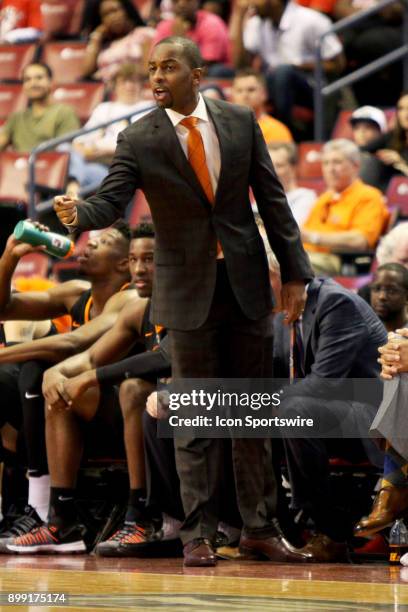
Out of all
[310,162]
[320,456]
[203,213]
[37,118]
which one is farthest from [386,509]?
[37,118]

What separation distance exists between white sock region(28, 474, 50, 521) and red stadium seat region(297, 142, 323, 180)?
4.39m

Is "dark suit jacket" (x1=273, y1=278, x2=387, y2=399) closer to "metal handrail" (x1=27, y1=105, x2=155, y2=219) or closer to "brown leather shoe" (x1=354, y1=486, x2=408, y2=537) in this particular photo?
"brown leather shoe" (x1=354, y1=486, x2=408, y2=537)

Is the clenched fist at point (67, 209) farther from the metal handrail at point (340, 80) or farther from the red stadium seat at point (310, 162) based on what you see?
the metal handrail at point (340, 80)

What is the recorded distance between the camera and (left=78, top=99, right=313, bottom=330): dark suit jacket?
5.13 meters

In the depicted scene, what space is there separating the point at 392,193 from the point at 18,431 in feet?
11.6

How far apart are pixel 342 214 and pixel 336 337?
2.99 metres

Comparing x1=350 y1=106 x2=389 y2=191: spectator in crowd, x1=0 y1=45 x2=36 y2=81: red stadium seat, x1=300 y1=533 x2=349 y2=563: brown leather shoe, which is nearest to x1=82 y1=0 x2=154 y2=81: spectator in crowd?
x1=0 y1=45 x2=36 y2=81: red stadium seat

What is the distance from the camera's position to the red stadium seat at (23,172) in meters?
11.0

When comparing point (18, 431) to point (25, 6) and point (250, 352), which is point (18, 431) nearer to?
point (250, 352)

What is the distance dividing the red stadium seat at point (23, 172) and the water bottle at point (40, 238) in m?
5.52

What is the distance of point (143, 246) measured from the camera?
6.23 meters

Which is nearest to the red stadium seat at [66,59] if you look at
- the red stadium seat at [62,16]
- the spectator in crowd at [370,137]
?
the red stadium seat at [62,16]

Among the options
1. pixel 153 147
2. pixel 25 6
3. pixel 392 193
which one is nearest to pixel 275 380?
pixel 153 147

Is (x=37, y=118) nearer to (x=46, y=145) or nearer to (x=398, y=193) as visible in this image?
(x=46, y=145)
